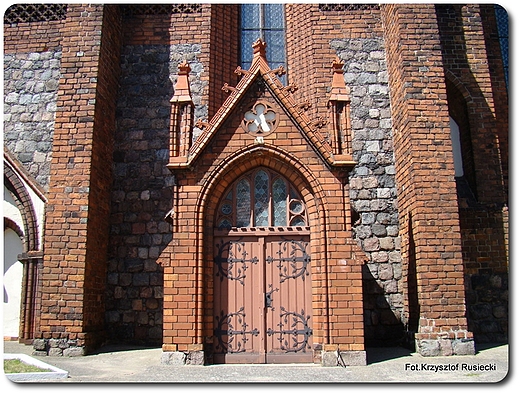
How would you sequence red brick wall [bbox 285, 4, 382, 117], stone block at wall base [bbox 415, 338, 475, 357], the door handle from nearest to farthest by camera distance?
1. the door handle
2. stone block at wall base [bbox 415, 338, 475, 357]
3. red brick wall [bbox 285, 4, 382, 117]

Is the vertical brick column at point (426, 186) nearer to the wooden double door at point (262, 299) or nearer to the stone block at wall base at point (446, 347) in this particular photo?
the stone block at wall base at point (446, 347)

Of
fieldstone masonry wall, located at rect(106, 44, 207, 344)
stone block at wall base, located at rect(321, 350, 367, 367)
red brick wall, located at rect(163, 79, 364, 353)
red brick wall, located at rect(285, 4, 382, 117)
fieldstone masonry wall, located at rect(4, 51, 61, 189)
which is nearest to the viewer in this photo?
stone block at wall base, located at rect(321, 350, 367, 367)

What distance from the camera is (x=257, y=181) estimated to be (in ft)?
27.9

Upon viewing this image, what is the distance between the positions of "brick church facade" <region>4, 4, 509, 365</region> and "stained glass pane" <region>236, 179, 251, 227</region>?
1.5 inches

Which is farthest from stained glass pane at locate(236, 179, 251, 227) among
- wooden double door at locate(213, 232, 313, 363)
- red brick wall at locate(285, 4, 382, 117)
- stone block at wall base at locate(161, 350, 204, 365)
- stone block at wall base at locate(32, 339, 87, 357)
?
stone block at wall base at locate(32, 339, 87, 357)

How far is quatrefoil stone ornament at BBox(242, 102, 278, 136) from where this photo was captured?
839 centimetres

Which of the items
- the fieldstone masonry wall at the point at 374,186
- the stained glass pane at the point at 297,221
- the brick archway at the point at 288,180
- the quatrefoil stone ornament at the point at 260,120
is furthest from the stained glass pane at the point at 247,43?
the stained glass pane at the point at 297,221

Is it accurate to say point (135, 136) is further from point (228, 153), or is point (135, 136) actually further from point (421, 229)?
point (421, 229)

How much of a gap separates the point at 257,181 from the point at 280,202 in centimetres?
54

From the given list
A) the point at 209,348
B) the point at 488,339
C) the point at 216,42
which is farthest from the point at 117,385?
the point at 216,42

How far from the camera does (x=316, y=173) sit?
26.8 feet

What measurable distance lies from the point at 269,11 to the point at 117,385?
967 cm

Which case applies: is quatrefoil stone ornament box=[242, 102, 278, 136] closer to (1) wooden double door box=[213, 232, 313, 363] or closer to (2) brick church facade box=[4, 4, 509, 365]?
(2) brick church facade box=[4, 4, 509, 365]

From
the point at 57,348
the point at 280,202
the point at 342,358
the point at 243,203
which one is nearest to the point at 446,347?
the point at 342,358
